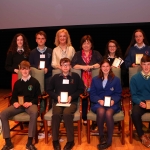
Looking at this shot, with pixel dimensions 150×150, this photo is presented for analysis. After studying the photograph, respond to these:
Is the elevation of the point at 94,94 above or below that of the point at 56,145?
above

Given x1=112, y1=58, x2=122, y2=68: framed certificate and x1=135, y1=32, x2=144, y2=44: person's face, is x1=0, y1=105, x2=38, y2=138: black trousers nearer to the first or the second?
x1=112, y1=58, x2=122, y2=68: framed certificate

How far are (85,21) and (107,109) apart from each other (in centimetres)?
297

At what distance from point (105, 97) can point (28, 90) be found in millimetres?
1156

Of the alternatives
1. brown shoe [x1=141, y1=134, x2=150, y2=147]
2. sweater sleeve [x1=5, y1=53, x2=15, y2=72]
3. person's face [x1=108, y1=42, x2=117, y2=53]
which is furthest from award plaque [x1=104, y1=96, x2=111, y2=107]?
sweater sleeve [x1=5, y1=53, x2=15, y2=72]

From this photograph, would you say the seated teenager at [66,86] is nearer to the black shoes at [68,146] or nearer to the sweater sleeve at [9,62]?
the black shoes at [68,146]

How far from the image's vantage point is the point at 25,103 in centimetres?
355

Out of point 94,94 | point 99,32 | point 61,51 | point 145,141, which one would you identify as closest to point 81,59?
point 61,51

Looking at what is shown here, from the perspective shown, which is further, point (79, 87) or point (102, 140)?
point (79, 87)

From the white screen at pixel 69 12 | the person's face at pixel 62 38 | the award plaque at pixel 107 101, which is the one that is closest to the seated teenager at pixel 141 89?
the award plaque at pixel 107 101

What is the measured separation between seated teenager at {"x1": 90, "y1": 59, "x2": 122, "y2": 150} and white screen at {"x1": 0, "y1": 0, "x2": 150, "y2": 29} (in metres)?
2.41

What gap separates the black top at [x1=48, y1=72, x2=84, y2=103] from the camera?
3.69 meters

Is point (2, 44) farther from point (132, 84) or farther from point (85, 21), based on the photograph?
point (132, 84)

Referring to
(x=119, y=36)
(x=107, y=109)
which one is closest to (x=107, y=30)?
(x=119, y=36)

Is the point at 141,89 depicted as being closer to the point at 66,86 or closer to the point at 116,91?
the point at 116,91
